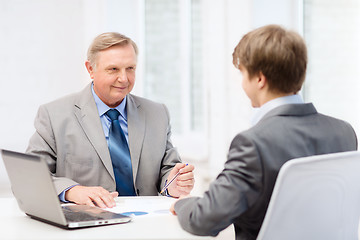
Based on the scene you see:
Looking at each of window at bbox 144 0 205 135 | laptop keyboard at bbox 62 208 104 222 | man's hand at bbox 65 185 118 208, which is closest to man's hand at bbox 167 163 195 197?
man's hand at bbox 65 185 118 208

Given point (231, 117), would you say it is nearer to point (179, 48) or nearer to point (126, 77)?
point (179, 48)

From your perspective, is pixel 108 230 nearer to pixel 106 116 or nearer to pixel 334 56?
pixel 106 116

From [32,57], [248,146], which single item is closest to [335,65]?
[248,146]

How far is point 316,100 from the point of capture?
3236 millimetres

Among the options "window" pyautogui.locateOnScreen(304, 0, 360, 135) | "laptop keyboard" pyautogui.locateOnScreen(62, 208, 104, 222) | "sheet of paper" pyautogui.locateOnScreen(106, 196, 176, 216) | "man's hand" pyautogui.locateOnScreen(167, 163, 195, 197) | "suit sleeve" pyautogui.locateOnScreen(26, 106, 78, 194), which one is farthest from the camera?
"window" pyautogui.locateOnScreen(304, 0, 360, 135)

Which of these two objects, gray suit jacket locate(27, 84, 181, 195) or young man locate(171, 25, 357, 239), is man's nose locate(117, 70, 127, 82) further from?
young man locate(171, 25, 357, 239)

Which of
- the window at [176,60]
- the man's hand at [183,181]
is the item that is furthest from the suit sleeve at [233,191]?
the window at [176,60]

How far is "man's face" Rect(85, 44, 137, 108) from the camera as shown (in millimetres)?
2357

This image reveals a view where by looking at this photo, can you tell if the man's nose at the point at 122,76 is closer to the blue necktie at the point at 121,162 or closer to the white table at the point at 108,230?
the blue necktie at the point at 121,162

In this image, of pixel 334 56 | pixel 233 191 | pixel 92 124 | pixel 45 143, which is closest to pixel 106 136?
pixel 92 124

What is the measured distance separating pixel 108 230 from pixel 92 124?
0.89 m

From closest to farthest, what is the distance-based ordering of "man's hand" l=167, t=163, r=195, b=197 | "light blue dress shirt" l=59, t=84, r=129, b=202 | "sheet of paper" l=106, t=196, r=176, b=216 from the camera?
"sheet of paper" l=106, t=196, r=176, b=216
"man's hand" l=167, t=163, r=195, b=197
"light blue dress shirt" l=59, t=84, r=129, b=202

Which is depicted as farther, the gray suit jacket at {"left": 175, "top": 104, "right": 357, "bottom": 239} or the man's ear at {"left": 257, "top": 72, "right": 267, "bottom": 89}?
the man's ear at {"left": 257, "top": 72, "right": 267, "bottom": 89}

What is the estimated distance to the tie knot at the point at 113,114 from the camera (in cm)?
241
